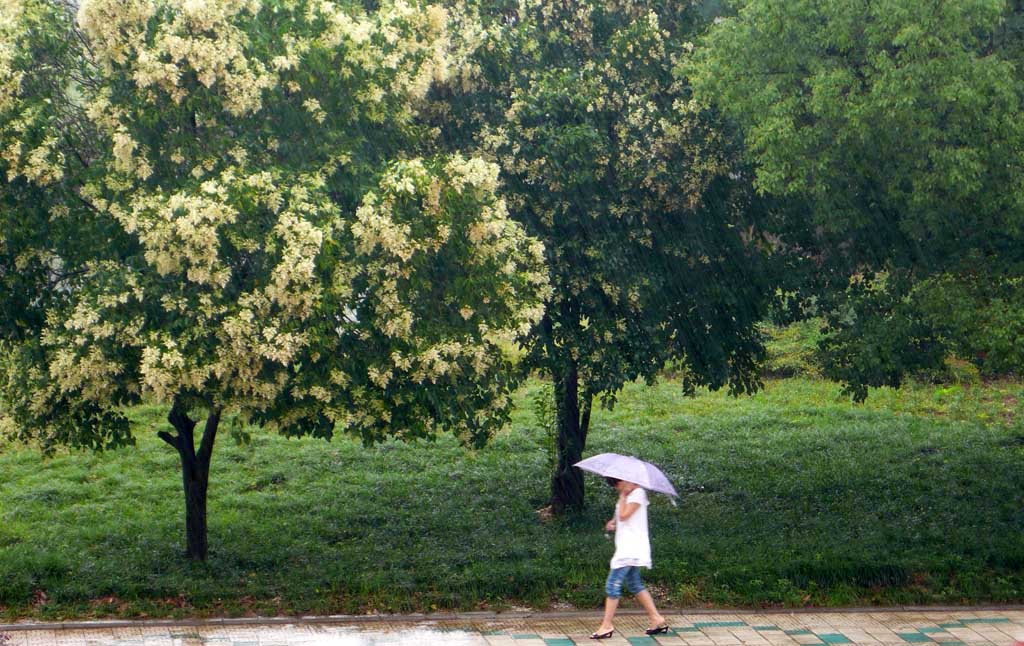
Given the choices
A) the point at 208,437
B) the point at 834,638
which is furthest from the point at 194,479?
the point at 834,638

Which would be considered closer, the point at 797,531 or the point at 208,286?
the point at 208,286

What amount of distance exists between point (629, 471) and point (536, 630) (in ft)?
5.70

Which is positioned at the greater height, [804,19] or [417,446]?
[804,19]

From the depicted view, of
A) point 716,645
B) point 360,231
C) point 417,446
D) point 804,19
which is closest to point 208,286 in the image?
point 360,231

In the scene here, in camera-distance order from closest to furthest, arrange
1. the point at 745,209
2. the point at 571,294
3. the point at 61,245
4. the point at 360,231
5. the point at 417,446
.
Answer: the point at 360,231, the point at 61,245, the point at 571,294, the point at 745,209, the point at 417,446

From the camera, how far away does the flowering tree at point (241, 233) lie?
8.20 meters

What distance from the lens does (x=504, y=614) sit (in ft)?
32.0

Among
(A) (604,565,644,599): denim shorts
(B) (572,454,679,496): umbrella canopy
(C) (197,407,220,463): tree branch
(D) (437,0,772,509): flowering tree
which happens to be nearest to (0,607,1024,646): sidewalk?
(A) (604,565,644,599): denim shorts

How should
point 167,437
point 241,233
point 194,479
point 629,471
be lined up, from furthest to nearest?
point 194,479, point 167,437, point 629,471, point 241,233

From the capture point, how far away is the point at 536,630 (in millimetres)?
9211

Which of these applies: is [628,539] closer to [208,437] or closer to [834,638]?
[834,638]

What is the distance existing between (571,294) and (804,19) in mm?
3526

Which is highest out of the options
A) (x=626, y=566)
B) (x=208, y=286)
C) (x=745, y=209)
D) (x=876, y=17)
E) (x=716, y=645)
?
(x=876, y=17)

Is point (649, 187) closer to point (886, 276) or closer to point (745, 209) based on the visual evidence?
point (745, 209)
